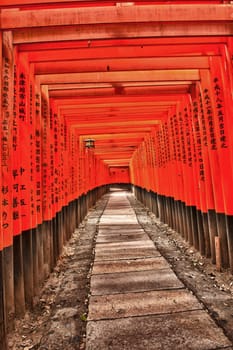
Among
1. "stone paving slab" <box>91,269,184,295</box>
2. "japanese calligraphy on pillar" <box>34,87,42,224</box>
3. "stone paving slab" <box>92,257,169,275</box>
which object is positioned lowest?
"stone paving slab" <box>92,257,169,275</box>

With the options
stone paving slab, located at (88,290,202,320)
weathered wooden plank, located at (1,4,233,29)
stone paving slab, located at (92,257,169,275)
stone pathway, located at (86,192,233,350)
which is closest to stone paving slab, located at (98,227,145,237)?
stone pathway, located at (86,192,233,350)

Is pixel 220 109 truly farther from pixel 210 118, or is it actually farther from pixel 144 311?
pixel 144 311

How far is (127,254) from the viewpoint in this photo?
5.61 m

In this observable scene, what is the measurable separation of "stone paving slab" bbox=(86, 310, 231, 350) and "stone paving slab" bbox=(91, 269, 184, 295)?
31.6 inches

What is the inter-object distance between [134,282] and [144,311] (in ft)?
3.01

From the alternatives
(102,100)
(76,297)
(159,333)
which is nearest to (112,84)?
(102,100)

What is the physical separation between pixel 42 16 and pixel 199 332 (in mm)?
3858

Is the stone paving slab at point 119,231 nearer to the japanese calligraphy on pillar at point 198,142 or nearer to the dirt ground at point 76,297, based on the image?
the dirt ground at point 76,297

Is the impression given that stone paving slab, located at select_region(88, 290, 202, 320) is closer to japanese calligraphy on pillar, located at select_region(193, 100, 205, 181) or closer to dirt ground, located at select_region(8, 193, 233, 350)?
dirt ground, located at select_region(8, 193, 233, 350)

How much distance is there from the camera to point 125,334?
2689 mm

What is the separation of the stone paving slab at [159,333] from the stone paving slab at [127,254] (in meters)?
2.41

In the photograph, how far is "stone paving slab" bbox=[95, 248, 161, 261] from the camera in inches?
213

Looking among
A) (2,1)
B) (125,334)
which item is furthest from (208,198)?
(2,1)

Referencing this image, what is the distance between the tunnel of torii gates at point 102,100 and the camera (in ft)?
9.39
